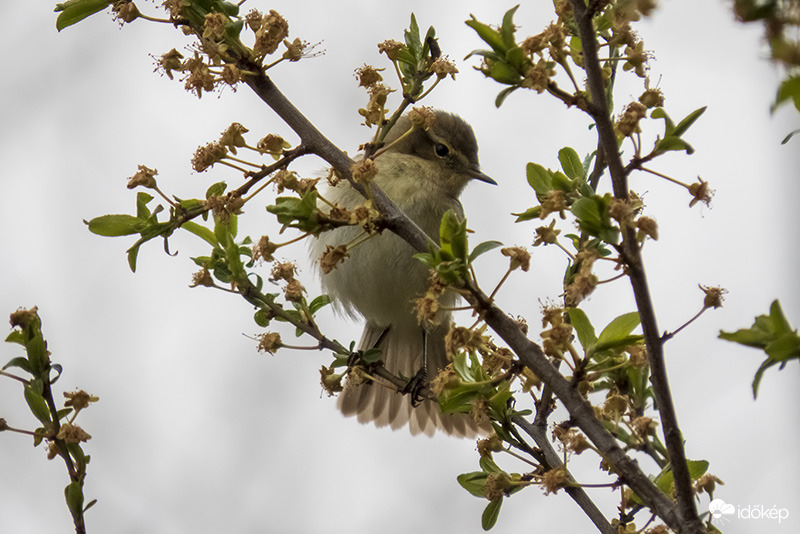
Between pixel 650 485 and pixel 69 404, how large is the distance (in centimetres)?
125

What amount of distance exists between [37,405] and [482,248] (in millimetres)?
1018

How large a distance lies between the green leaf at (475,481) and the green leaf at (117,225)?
38.0 inches

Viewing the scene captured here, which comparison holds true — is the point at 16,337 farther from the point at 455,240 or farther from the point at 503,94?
the point at 503,94

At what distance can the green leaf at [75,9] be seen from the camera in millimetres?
2021

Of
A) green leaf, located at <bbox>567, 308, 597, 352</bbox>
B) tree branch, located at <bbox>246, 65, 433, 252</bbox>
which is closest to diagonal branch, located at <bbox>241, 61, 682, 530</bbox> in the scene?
tree branch, located at <bbox>246, 65, 433, 252</bbox>

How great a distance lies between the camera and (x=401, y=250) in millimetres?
4488

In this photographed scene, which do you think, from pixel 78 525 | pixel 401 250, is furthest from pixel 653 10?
pixel 401 250

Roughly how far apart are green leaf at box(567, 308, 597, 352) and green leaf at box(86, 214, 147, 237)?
0.96 m

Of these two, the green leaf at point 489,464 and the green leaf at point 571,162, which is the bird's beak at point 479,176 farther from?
the green leaf at point 489,464

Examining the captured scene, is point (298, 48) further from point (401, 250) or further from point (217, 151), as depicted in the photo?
point (401, 250)

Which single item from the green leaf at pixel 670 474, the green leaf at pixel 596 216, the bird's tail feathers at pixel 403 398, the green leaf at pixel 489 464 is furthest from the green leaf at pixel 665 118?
the bird's tail feathers at pixel 403 398

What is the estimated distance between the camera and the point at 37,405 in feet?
6.53

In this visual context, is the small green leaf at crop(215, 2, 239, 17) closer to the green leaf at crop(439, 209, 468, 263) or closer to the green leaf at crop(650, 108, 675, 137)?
the green leaf at crop(439, 209, 468, 263)

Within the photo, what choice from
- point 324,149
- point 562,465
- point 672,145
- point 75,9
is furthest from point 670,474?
point 75,9
